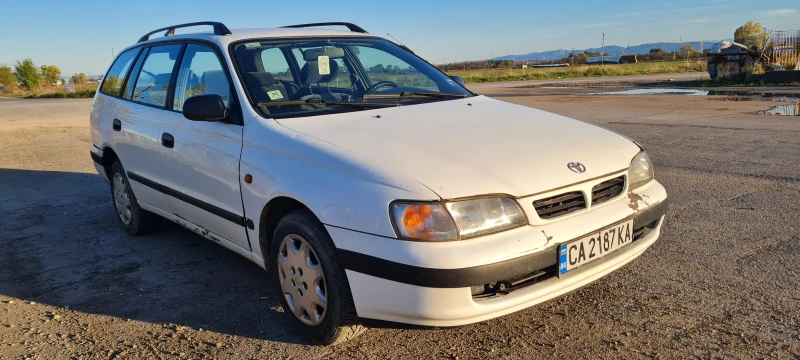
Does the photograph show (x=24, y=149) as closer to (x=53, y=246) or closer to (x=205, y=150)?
(x=53, y=246)

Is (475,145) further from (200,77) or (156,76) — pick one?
Answer: (156,76)

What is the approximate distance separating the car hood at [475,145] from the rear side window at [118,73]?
8.76ft

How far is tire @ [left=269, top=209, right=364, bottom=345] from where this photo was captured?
284 centimetres

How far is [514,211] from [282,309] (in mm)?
1594

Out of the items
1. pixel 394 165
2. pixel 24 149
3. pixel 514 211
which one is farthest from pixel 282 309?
pixel 24 149

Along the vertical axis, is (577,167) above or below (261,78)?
below

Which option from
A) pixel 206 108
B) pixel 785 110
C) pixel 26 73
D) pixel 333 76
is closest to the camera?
pixel 206 108

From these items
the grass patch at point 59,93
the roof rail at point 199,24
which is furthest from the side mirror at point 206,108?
the grass patch at point 59,93

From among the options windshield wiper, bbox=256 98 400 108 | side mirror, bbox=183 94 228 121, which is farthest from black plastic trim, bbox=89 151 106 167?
windshield wiper, bbox=256 98 400 108

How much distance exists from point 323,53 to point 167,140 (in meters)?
1.20

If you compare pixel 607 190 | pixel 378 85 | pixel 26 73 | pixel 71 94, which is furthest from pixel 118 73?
pixel 26 73

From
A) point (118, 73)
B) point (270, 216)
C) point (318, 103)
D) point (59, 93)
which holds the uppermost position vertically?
point (59, 93)

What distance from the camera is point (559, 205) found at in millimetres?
2812

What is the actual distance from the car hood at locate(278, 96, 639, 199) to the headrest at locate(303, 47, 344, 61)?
0.85 meters
